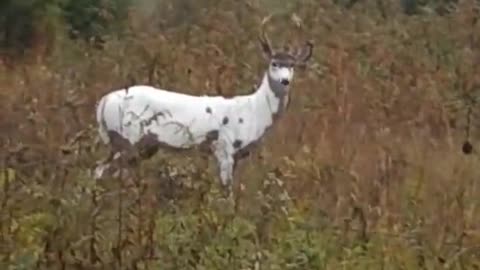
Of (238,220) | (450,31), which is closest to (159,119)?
(238,220)

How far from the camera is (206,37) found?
44.9ft

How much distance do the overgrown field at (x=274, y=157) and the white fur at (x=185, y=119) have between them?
0.20 metres

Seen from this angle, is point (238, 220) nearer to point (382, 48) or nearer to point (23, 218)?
point (23, 218)

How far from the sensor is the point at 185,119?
955 centimetres

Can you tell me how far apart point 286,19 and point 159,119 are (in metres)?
5.73

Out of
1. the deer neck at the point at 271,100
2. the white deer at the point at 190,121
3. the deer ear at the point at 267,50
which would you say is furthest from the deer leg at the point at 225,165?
the deer ear at the point at 267,50

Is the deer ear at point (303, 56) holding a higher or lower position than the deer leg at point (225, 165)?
higher

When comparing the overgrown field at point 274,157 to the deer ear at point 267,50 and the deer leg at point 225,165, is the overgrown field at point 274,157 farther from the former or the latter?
the deer ear at point 267,50

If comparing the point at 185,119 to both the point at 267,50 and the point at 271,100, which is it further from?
the point at 267,50

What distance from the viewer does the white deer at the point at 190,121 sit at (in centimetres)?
943

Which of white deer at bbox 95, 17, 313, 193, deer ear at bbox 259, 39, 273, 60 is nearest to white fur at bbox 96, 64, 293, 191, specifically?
white deer at bbox 95, 17, 313, 193

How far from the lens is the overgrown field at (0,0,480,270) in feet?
24.0

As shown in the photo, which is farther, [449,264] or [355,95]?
[355,95]

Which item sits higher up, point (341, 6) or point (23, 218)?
point (341, 6)
